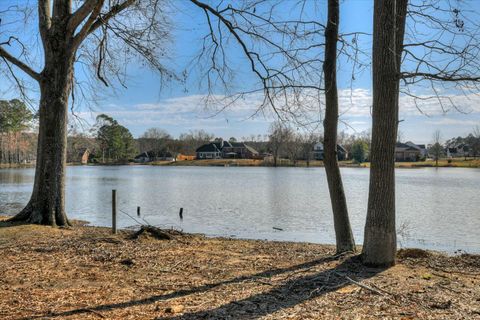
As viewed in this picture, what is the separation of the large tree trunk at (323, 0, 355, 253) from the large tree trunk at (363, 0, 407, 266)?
117 centimetres

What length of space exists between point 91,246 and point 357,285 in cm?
458

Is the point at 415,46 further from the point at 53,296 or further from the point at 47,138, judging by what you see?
the point at 47,138

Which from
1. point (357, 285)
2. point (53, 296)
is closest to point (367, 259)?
point (357, 285)

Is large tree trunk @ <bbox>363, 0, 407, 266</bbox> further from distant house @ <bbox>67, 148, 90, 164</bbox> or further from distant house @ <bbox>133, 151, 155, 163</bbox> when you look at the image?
distant house @ <bbox>67, 148, 90, 164</bbox>

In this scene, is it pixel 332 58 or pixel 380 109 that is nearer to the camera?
pixel 380 109

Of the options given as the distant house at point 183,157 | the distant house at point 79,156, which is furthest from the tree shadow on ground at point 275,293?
the distant house at point 79,156

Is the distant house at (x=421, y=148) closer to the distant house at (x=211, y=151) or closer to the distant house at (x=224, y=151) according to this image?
the distant house at (x=224, y=151)

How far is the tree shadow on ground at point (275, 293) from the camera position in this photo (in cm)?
412

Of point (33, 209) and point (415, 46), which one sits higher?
point (415, 46)

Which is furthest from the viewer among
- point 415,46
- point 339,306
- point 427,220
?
point 427,220

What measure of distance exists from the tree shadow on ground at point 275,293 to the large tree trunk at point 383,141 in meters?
0.32

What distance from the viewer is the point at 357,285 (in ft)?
16.2

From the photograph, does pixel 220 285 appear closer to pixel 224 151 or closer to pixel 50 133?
pixel 50 133

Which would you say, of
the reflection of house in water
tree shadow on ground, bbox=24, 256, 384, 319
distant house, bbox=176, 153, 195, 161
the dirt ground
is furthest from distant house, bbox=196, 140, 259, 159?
tree shadow on ground, bbox=24, 256, 384, 319
